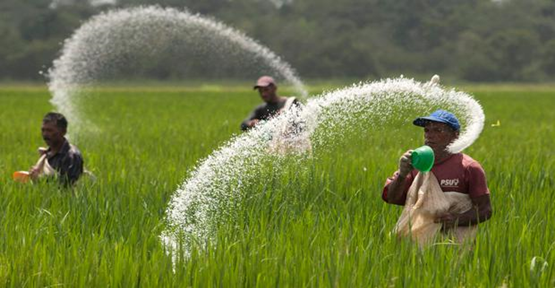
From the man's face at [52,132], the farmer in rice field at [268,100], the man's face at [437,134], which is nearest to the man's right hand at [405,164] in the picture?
the man's face at [437,134]

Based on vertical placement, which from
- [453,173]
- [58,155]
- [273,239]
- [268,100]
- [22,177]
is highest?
[268,100]

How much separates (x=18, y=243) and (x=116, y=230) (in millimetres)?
736

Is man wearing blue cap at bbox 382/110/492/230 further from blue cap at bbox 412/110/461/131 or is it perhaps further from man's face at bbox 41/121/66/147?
man's face at bbox 41/121/66/147

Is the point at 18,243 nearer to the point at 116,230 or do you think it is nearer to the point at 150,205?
the point at 116,230

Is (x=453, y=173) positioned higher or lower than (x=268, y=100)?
lower

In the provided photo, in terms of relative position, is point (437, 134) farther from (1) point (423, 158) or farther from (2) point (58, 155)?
(2) point (58, 155)

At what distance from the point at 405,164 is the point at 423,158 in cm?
11

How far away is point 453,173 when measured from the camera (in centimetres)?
407

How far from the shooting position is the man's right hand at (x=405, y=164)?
3882mm

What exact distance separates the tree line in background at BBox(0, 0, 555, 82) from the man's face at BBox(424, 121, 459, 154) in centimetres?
5483

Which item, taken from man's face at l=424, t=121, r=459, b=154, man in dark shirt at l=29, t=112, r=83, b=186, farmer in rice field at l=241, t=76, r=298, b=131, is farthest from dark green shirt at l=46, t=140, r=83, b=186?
man's face at l=424, t=121, r=459, b=154

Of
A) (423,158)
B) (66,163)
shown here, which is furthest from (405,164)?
(66,163)

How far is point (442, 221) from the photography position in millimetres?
4047

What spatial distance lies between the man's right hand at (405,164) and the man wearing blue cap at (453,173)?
0.14 feet
